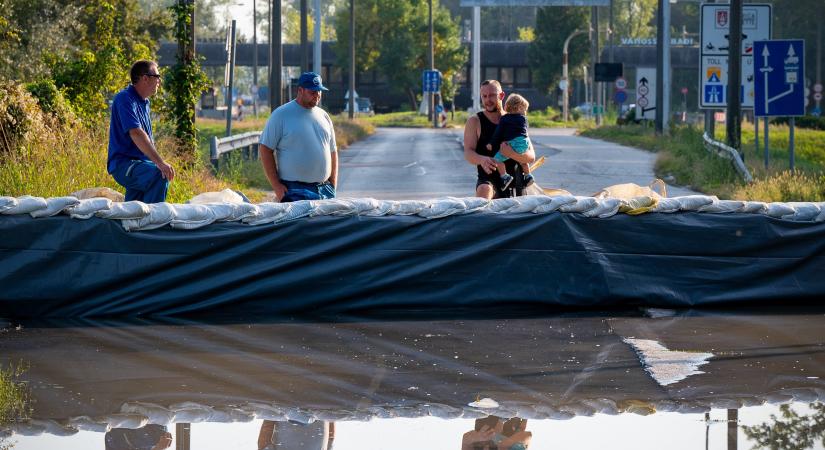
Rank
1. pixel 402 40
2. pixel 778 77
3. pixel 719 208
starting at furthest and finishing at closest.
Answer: pixel 402 40, pixel 778 77, pixel 719 208

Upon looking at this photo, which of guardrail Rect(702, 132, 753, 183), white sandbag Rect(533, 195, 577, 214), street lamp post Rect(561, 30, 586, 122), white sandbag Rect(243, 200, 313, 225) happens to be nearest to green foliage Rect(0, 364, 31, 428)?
white sandbag Rect(243, 200, 313, 225)

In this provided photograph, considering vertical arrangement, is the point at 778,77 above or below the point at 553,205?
above

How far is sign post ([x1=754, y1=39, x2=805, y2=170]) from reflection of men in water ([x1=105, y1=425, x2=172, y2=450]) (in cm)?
1546

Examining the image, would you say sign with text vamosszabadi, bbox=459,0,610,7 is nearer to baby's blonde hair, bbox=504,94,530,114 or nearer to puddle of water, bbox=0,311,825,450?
baby's blonde hair, bbox=504,94,530,114

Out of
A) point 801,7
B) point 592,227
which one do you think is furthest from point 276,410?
point 801,7

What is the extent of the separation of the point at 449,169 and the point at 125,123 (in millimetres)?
20530

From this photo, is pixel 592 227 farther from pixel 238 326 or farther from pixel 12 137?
pixel 12 137

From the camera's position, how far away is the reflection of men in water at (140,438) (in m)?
6.05

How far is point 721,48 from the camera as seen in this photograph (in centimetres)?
2664

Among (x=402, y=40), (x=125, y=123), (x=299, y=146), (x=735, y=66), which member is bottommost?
(x=299, y=146)

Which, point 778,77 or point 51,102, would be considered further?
point 778,77

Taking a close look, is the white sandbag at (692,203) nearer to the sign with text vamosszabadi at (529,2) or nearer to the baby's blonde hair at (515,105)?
the baby's blonde hair at (515,105)

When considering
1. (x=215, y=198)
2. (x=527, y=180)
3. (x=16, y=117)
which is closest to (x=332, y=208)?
(x=215, y=198)

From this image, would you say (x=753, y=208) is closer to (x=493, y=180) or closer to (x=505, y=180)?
(x=505, y=180)
